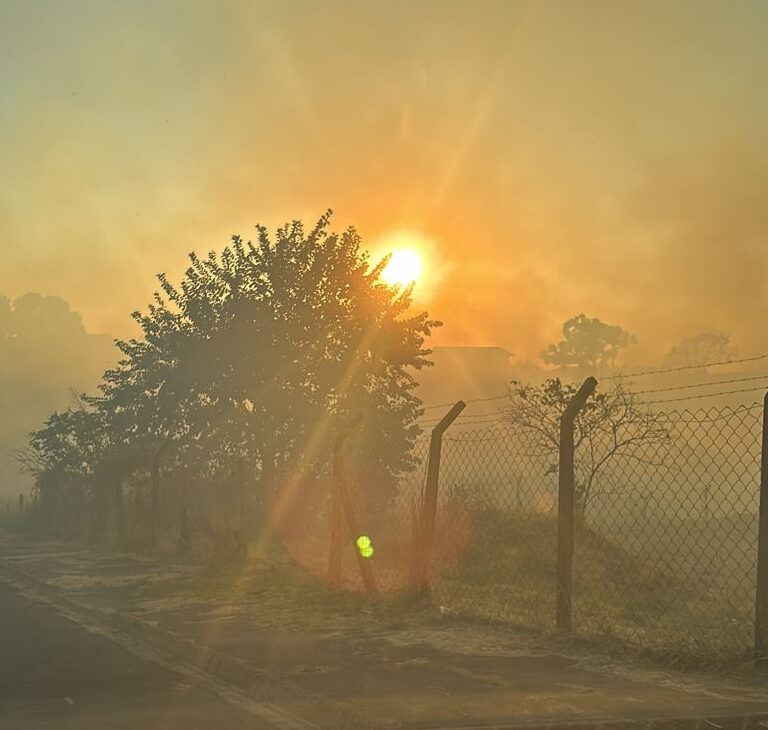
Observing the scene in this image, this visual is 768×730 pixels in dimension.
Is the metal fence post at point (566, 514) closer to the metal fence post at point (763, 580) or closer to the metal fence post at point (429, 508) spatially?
the metal fence post at point (429, 508)

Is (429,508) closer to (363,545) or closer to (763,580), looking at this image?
(363,545)

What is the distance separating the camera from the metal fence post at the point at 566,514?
8.96m

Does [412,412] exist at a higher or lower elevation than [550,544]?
higher

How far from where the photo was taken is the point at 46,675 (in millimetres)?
7930

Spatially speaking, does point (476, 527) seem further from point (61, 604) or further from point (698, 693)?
point (698, 693)

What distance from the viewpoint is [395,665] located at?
7.96m

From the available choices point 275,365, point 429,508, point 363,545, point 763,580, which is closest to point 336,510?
point 363,545

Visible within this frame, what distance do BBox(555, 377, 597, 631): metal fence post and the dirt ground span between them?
0.36m

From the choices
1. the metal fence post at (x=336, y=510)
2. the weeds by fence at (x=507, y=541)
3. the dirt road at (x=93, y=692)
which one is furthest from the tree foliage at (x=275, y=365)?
the dirt road at (x=93, y=692)

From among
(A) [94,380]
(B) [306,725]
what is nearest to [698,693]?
(B) [306,725]

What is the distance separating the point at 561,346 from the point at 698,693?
102 meters

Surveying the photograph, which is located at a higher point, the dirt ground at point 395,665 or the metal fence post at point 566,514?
the metal fence post at point 566,514

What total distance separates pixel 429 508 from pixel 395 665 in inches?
121

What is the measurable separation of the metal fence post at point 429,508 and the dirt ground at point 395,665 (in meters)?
0.43
